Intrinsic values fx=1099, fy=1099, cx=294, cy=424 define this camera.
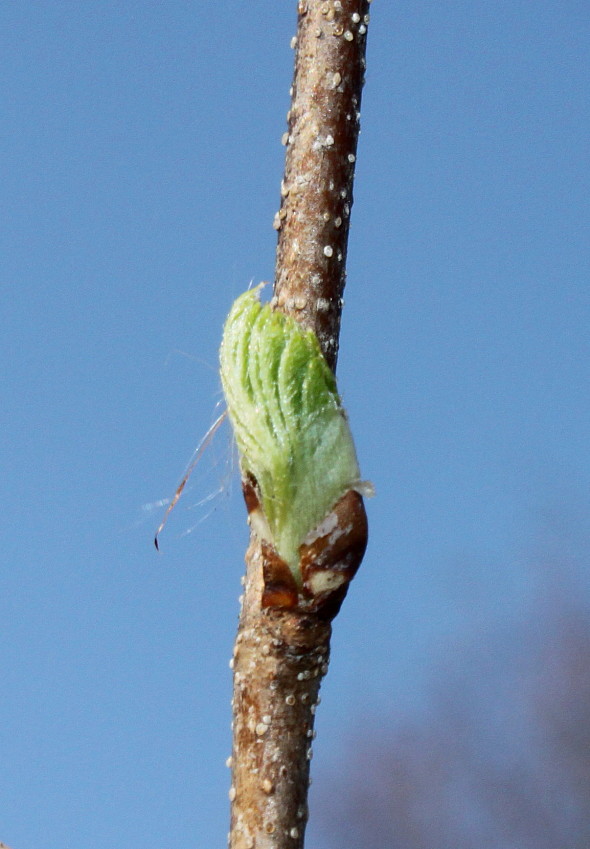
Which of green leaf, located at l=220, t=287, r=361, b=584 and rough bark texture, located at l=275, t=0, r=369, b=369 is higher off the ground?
rough bark texture, located at l=275, t=0, r=369, b=369

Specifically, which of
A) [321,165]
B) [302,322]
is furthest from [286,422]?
[321,165]

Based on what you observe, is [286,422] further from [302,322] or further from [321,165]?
[321,165]

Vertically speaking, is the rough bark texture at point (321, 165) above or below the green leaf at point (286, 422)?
above

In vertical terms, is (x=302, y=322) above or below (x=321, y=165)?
below

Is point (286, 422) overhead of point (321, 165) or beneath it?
beneath

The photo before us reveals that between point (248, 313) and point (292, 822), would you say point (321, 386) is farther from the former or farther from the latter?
point (292, 822)

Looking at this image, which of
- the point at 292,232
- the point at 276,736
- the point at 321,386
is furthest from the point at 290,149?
the point at 276,736

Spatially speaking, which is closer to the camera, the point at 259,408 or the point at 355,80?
the point at 259,408

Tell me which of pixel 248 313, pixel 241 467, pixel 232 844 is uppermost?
pixel 248 313
